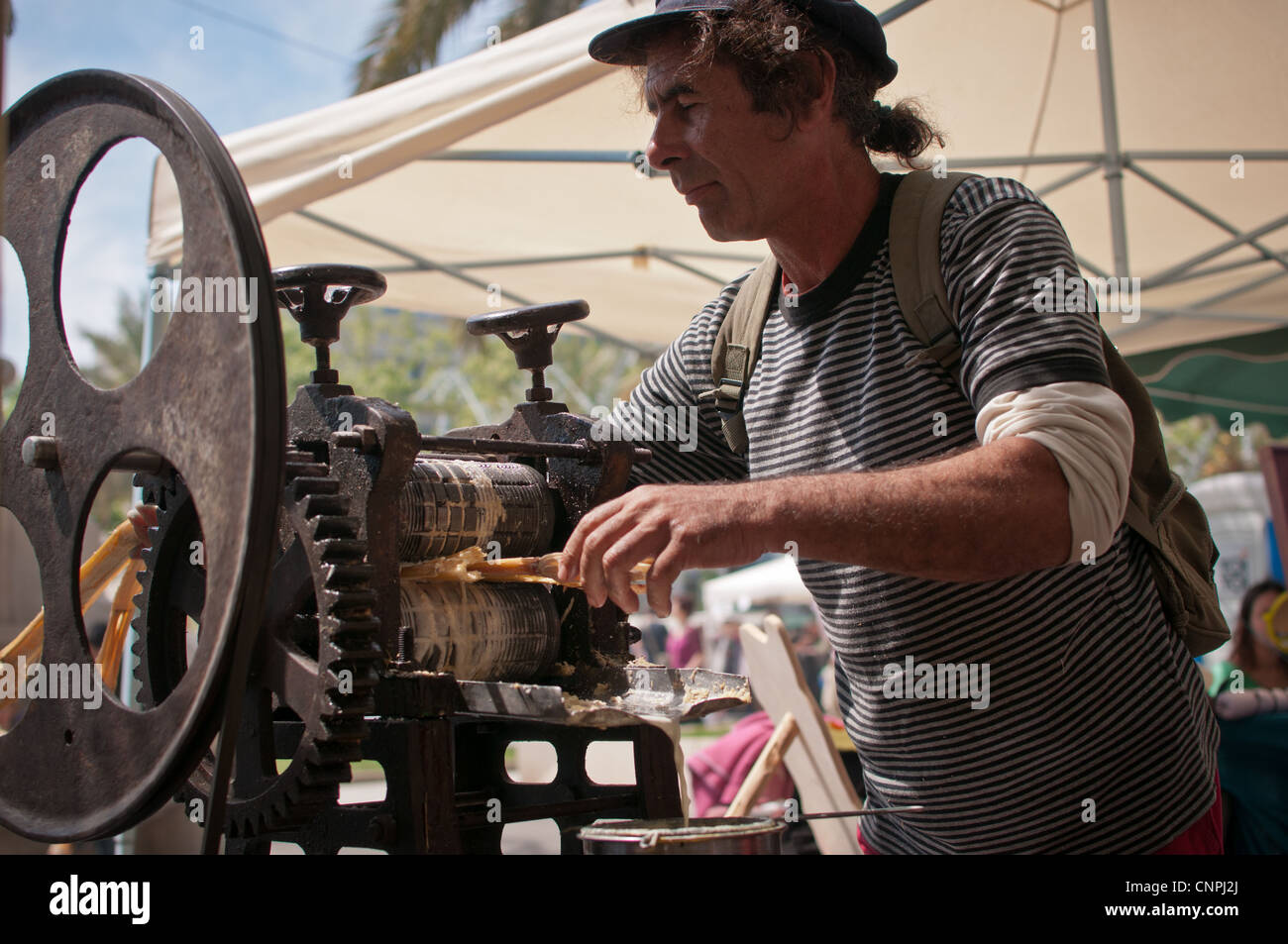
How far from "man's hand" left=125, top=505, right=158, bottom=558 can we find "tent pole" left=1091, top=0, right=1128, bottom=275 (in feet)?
12.3

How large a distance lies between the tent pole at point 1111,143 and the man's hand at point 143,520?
3757 mm

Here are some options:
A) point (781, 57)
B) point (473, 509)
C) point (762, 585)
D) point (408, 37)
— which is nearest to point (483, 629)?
point (473, 509)

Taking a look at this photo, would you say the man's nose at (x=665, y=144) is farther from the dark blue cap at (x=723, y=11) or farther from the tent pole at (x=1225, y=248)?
the tent pole at (x=1225, y=248)

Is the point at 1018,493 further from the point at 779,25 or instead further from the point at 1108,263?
the point at 1108,263

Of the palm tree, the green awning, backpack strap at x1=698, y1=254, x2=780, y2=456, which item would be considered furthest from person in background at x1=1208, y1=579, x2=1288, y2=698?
the palm tree

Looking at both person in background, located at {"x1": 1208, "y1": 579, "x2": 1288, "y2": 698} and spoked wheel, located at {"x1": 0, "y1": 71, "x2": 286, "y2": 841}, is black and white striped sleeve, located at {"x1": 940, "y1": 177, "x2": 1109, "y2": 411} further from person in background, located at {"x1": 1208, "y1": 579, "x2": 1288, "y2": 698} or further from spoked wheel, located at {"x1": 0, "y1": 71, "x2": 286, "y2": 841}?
person in background, located at {"x1": 1208, "y1": 579, "x2": 1288, "y2": 698}

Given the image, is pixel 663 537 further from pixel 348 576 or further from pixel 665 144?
pixel 665 144

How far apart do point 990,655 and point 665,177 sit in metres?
3.96

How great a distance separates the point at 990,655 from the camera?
1644 millimetres
